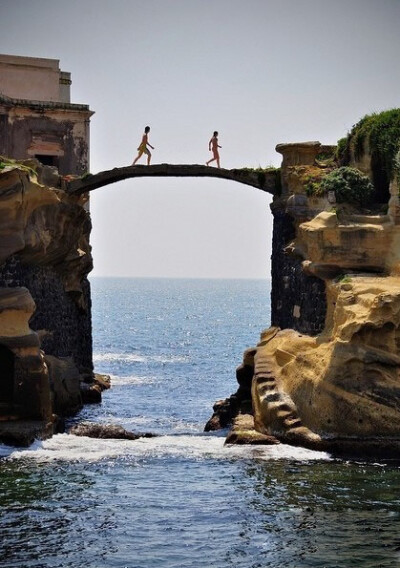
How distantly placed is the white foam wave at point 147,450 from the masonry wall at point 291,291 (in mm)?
5835

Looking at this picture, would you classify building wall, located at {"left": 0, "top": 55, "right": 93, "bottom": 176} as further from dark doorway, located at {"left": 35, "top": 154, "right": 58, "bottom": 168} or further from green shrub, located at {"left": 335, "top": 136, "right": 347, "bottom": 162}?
green shrub, located at {"left": 335, "top": 136, "right": 347, "bottom": 162}

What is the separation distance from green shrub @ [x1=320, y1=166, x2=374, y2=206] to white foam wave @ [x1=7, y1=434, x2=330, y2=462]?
9420 mm

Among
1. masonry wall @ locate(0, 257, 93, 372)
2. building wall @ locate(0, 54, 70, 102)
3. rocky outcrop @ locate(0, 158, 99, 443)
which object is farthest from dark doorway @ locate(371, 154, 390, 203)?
building wall @ locate(0, 54, 70, 102)

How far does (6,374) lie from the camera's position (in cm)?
3997

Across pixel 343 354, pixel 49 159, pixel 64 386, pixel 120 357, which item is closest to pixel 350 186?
pixel 343 354

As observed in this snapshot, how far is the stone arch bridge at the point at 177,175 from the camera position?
48.0m

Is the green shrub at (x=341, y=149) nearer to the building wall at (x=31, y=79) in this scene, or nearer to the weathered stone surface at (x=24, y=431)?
the weathered stone surface at (x=24, y=431)

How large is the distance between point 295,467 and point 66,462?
6.68 m

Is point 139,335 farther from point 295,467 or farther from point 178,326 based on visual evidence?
point 295,467

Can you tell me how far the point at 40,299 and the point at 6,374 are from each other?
7588mm

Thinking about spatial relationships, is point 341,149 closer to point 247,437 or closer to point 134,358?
point 247,437

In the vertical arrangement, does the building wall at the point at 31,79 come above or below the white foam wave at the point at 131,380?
Answer: above

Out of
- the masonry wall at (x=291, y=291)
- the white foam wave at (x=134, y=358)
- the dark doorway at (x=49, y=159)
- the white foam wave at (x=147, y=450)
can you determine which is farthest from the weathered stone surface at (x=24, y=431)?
the white foam wave at (x=134, y=358)

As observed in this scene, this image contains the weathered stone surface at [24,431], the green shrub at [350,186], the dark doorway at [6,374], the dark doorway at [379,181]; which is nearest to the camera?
the weathered stone surface at [24,431]
